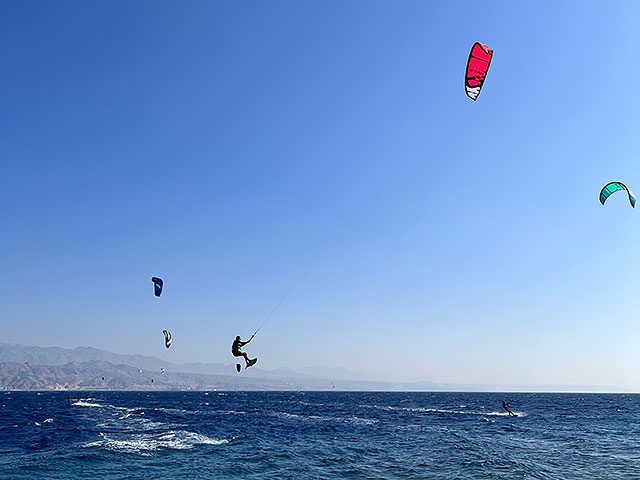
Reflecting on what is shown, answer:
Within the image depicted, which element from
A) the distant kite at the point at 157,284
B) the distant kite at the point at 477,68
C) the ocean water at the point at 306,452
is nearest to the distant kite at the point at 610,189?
the distant kite at the point at 477,68

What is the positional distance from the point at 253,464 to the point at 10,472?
37.0 feet

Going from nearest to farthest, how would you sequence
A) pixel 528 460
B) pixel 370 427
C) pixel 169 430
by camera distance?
pixel 528 460
pixel 169 430
pixel 370 427

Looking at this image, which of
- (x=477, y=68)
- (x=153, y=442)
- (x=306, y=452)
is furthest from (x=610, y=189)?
(x=153, y=442)

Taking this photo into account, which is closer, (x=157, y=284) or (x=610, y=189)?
(x=610, y=189)

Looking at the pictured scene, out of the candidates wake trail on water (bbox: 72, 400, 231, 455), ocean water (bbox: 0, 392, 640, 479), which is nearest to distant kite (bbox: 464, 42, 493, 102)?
ocean water (bbox: 0, 392, 640, 479)

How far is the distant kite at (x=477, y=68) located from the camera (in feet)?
53.5

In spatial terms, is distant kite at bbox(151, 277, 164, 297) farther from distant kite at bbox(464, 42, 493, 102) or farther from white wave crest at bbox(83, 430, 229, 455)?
distant kite at bbox(464, 42, 493, 102)

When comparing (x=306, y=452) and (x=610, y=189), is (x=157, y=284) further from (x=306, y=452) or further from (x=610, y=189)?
(x=610, y=189)

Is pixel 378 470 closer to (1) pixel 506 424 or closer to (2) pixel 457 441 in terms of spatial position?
(2) pixel 457 441

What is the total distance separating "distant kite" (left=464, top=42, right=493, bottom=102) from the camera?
16.3 m

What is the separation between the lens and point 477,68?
→ 1681 cm

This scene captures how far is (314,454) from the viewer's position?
27219 mm

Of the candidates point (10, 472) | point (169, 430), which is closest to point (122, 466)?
point (10, 472)

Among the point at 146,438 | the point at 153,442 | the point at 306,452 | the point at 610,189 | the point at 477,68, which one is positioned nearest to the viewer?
the point at 477,68
